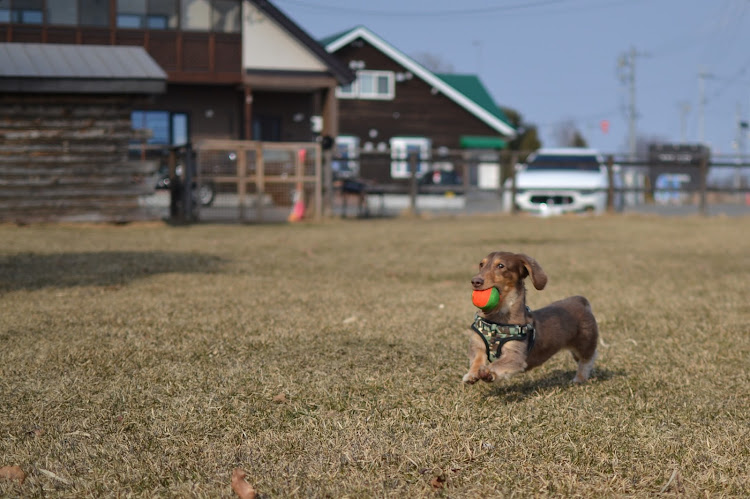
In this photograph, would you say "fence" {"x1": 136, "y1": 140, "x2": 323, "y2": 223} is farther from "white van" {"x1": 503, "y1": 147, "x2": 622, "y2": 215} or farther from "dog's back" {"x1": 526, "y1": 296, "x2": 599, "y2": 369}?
"dog's back" {"x1": 526, "y1": 296, "x2": 599, "y2": 369}

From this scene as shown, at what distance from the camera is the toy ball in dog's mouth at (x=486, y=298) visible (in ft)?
13.8

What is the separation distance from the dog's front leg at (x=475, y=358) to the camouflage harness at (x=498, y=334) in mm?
27

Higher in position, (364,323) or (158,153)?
(158,153)

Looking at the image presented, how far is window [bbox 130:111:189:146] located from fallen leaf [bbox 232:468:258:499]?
87.2 feet

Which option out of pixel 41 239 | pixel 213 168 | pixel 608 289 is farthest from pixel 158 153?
pixel 608 289

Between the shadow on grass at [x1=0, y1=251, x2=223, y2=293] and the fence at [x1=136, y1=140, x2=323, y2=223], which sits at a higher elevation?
the fence at [x1=136, y1=140, x2=323, y2=223]

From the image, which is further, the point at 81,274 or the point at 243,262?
the point at 243,262

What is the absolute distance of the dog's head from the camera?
4.23 meters

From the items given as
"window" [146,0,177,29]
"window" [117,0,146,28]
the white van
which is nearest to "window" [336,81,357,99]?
"window" [146,0,177,29]

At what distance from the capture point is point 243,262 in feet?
35.3

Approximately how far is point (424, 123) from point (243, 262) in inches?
1294

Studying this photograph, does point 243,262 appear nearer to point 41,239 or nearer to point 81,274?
point 81,274

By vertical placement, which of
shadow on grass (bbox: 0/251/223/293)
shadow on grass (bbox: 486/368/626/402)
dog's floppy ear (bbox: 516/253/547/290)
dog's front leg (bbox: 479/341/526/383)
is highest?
dog's floppy ear (bbox: 516/253/547/290)

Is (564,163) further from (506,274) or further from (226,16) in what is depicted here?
(506,274)
